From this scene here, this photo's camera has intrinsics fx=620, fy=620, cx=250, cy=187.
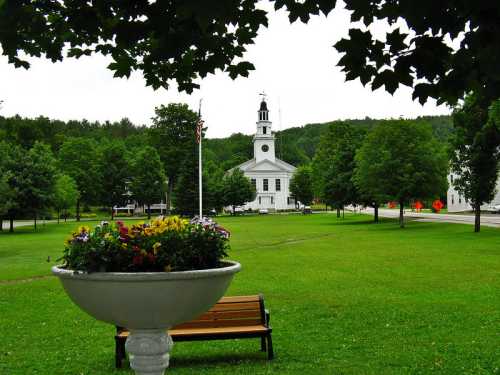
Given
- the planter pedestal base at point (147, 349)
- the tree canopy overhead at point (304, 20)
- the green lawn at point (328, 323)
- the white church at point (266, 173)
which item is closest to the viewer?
the tree canopy overhead at point (304, 20)

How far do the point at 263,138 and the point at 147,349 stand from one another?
106m

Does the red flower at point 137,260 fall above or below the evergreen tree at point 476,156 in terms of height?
below

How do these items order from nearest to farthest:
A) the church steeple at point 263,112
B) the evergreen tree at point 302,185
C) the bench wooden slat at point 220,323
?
the bench wooden slat at point 220,323, the evergreen tree at point 302,185, the church steeple at point 263,112

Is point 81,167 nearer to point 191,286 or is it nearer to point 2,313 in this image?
point 2,313

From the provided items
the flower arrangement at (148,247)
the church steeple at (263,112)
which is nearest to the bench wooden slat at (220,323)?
the flower arrangement at (148,247)

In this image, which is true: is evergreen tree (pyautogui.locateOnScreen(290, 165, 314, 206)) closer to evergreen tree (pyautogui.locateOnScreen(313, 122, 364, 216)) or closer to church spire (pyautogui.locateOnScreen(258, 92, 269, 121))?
church spire (pyautogui.locateOnScreen(258, 92, 269, 121))

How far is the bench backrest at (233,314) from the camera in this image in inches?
340

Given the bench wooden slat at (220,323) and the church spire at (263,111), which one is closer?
the bench wooden slat at (220,323)

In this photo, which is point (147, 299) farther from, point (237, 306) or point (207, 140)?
point (207, 140)

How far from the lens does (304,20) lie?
5.39 m

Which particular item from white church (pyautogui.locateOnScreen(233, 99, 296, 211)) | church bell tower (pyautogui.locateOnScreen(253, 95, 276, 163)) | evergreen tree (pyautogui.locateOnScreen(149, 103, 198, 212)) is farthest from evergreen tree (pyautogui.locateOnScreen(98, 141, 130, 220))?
church bell tower (pyautogui.locateOnScreen(253, 95, 276, 163))

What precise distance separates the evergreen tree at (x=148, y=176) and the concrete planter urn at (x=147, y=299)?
80.5 m

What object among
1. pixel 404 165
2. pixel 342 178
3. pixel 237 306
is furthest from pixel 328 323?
pixel 342 178

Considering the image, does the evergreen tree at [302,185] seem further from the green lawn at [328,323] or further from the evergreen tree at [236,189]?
the green lawn at [328,323]
